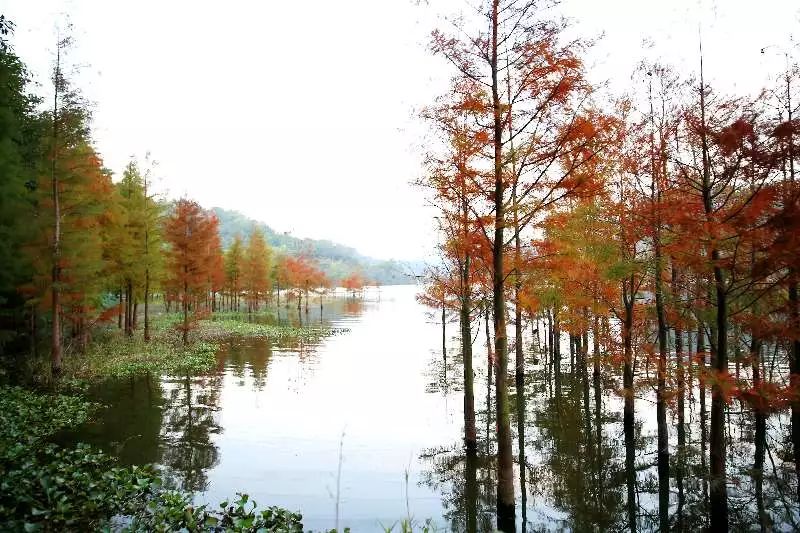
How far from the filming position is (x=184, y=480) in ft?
35.3

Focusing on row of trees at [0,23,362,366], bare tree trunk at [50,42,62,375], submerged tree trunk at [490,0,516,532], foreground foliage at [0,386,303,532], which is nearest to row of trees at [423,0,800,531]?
submerged tree trunk at [490,0,516,532]

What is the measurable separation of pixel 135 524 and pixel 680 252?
11141 millimetres

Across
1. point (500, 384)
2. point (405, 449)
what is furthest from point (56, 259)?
point (500, 384)

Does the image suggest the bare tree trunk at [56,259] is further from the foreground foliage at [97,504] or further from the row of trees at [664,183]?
the row of trees at [664,183]

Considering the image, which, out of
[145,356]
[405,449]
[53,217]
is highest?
[53,217]

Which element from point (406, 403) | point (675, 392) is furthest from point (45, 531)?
point (406, 403)

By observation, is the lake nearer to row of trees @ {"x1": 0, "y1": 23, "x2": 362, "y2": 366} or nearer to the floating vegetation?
the floating vegetation

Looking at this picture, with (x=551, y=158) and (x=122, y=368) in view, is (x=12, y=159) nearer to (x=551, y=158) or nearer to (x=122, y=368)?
(x=122, y=368)

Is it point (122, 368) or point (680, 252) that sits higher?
point (680, 252)

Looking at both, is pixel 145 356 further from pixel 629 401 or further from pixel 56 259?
pixel 629 401

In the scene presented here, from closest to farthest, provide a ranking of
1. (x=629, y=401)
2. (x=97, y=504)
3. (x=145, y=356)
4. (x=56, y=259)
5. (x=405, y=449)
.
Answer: (x=97, y=504) → (x=405, y=449) → (x=629, y=401) → (x=56, y=259) → (x=145, y=356)

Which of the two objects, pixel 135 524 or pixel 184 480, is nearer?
pixel 135 524

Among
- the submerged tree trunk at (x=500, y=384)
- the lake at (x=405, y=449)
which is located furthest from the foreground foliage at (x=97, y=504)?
the submerged tree trunk at (x=500, y=384)

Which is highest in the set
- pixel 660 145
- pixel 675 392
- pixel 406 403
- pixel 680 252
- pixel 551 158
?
pixel 660 145
